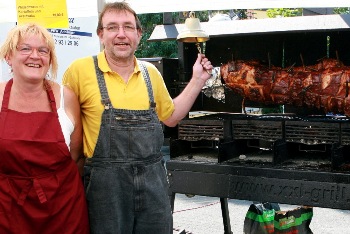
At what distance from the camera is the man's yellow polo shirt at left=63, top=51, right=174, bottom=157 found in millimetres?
2396

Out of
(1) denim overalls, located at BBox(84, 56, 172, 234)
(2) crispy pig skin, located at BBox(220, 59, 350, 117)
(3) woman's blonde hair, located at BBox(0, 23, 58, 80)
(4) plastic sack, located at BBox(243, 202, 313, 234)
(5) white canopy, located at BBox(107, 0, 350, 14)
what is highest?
(5) white canopy, located at BBox(107, 0, 350, 14)

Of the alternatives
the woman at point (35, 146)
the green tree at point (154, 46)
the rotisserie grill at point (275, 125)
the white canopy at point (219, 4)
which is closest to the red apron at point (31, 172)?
the woman at point (35, 146)

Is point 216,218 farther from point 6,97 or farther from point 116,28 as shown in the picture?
point 6,97

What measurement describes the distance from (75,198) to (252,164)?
1190mm

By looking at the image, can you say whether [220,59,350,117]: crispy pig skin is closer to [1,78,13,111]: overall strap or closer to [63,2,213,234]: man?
[63,2,213,234]: man

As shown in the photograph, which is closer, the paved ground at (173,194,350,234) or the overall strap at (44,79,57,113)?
the overall strap at (44,79,57,113)

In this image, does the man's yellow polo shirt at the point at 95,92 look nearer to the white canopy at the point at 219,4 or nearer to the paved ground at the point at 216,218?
the white canopy at the point at 219,4

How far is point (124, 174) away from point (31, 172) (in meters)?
0.43

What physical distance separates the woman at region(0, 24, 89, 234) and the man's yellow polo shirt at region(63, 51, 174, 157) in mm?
104

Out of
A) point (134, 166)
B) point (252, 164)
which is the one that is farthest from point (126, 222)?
point (252, 164)

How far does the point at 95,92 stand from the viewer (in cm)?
239

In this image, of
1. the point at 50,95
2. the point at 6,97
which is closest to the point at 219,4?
the point at 50,95

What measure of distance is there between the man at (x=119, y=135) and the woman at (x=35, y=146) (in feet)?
0.35

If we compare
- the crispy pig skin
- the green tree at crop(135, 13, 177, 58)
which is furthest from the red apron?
the green tree at crop(135, 13, 177, 58)
